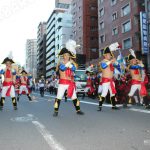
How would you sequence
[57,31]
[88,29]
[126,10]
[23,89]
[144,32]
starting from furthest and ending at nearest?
[57,31] < [88,29] < [126,10] < [144,32] < [23,89]

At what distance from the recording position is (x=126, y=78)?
12.7 meters

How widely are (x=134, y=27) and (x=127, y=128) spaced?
31.9m

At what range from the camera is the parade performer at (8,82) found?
10.4 m

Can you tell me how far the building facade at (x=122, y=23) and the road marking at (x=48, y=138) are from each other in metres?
29.5

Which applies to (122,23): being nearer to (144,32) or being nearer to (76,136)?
(144,32)

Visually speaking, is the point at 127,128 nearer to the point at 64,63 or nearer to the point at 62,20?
the point at 64,63

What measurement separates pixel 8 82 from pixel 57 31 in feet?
250

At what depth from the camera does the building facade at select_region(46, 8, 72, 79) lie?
78.6 m

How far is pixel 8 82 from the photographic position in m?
10.5

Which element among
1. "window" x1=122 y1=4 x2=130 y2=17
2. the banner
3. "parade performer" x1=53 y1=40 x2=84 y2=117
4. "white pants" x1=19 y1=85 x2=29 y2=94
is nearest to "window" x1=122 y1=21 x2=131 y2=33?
"window" x1=122 y1=4 x2=130 y2=17

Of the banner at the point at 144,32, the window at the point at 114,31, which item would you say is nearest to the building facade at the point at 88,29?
the window at the point at 114,31

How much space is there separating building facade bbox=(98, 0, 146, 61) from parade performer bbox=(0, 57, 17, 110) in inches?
1004

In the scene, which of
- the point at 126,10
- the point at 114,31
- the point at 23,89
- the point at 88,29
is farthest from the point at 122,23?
the point at 23,89

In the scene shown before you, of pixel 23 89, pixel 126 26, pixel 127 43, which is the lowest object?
pixel 23 89
